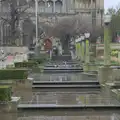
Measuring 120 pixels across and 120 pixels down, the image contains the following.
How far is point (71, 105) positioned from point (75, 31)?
58.6 m

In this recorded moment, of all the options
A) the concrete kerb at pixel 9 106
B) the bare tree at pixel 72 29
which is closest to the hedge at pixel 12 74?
the concrete kerb at pixel 9 106

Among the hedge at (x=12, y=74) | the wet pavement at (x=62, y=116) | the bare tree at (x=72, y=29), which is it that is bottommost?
the wet pavement at (x=62, y=116)

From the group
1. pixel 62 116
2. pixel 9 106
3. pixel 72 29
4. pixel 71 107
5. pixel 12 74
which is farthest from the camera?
pixel 72 29

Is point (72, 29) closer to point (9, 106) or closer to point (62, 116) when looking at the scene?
point (9, 106)

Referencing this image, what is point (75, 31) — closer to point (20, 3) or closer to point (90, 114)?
point (20, 3)

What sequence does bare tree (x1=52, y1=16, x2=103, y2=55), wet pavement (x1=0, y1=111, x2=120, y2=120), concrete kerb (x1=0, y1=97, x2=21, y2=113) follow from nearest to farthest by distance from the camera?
1. wet pavement (x1=0, y1=111, x2=120, y2=120)
2. concrete kerb (x1=0, y1=97, x2=21, y2=113)
3. bare tree (x1=52, y1=16, x2=103, y2=55)

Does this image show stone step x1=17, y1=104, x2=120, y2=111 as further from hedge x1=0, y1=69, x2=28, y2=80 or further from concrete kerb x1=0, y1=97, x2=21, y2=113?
hedge x1=0, y1=69, x2=28, y2=80

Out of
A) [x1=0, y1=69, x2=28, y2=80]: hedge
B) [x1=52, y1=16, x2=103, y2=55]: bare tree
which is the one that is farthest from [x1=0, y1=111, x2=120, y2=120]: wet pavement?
[x1=52, y1=16, x2=103, y2=55]: bare tree

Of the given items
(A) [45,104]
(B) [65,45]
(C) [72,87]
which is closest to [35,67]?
(C) [72,87]

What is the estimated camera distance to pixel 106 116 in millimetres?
11391

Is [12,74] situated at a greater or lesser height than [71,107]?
greater

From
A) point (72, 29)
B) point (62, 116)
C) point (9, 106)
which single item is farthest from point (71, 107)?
point (72, 29)

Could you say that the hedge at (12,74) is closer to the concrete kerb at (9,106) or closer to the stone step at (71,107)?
the stone step at (71,107)

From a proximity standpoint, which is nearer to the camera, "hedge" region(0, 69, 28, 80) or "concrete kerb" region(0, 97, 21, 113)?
"concrete kerb" region(0, 97, 21, 113)
